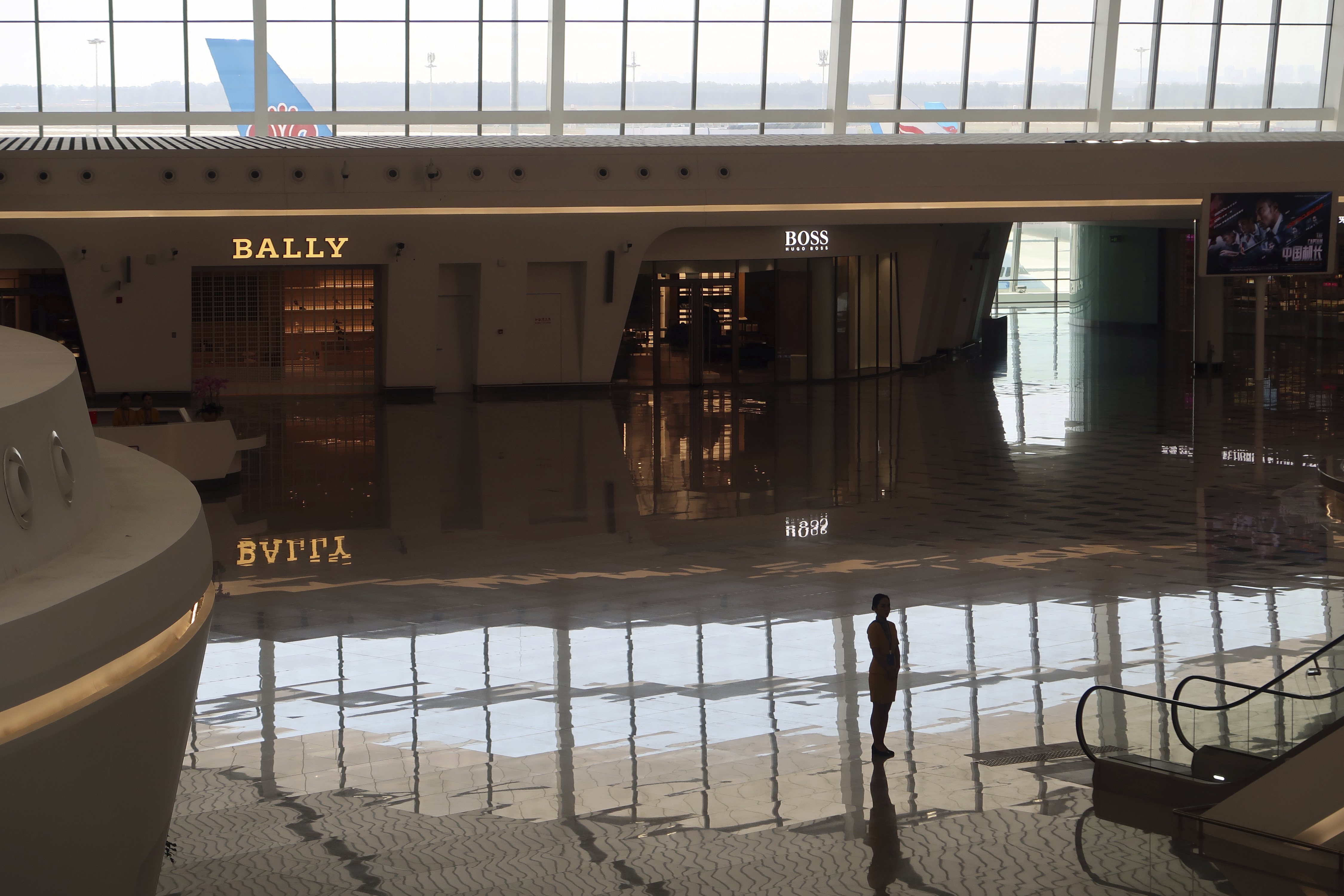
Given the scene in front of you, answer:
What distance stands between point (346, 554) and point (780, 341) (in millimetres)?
18218

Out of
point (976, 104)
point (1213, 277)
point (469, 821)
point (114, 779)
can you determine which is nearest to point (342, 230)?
point (976, 104)

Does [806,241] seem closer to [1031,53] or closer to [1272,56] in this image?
[1031,53]

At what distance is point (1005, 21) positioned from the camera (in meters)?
32.1

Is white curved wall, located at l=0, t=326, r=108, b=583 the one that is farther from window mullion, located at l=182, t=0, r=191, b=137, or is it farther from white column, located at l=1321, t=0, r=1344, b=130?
white column, located at l=1321, t=0, r=1344, b=130

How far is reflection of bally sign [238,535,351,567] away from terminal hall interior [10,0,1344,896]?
0.42ft

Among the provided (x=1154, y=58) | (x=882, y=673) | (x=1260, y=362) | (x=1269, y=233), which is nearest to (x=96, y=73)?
(x=1154, y=58)

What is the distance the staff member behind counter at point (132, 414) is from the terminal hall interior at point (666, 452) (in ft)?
0.48

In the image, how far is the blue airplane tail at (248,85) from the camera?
29125 mm

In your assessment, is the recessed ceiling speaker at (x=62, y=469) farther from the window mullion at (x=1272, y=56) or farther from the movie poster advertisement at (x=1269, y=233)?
the window mullion at (x=1272, y=56)

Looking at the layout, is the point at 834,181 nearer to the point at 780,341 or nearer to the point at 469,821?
the point at 780,341

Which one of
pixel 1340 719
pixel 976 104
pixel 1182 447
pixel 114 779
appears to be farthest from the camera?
pixel 976 104

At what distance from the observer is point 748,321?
1178 inches

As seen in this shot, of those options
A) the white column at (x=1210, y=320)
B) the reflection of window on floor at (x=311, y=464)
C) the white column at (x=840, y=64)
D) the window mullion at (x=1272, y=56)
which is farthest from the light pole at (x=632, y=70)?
the window mullion at (x=1272, y=56)

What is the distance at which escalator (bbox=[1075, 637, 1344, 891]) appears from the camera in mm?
6426
